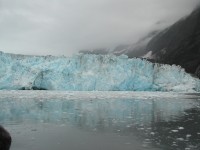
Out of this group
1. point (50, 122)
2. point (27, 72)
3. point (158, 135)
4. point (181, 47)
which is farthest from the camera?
point (181, 47)

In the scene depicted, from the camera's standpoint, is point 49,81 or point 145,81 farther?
point 145,81

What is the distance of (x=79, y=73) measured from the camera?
48.1 m

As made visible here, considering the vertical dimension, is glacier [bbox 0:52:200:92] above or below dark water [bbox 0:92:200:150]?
above

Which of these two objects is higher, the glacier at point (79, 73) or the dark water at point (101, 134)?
the glacier at point (79, 73)

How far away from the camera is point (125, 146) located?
8.09 metres

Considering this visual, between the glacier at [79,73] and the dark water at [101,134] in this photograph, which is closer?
the dark water at [101,134]

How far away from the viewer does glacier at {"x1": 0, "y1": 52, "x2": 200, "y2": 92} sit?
4681 cm

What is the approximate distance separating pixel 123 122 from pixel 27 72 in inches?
1438

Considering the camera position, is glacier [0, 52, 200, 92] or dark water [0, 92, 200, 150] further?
glacier [0, 52, 200, 92]

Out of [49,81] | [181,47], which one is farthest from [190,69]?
[49,81]

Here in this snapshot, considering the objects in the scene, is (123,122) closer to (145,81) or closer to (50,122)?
(50,122)

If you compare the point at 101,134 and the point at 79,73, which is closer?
the point at 101,134

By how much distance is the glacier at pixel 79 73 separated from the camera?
154 feet

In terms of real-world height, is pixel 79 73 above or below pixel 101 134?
above
